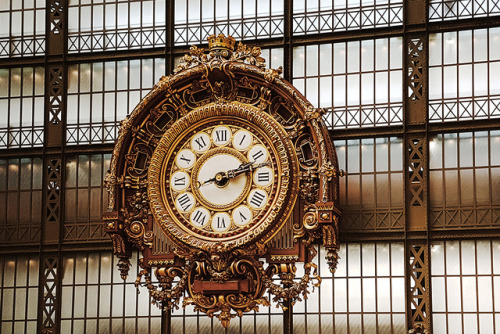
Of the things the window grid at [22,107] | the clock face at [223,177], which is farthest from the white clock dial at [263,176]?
the window grid at [22,107]

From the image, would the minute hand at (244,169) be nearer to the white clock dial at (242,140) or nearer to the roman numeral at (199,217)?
the white clock dial at (242,140)

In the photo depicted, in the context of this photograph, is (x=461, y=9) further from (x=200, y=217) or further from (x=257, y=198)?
(x=200, y=217)

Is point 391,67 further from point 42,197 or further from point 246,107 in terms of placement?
point 42,197

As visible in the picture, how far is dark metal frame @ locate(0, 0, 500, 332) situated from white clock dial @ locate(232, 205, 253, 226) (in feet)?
8.15

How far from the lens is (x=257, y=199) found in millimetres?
26688

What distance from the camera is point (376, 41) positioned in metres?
28.5

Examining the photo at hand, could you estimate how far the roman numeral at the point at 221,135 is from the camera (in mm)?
27172

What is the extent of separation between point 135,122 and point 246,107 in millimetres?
2710

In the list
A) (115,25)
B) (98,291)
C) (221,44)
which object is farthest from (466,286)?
(115,25)

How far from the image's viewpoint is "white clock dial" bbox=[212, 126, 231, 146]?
2716 cm

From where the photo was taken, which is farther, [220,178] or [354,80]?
[354,80]

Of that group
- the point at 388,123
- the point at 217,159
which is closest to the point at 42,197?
the point at 217,159

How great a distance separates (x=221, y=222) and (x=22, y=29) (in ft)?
28.2

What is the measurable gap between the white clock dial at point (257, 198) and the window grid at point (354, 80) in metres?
2.89
